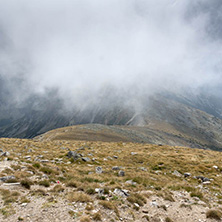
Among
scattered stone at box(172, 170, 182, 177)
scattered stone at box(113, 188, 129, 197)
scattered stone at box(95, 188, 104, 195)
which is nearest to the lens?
scattered stone at box(95, 188, 104, 195)

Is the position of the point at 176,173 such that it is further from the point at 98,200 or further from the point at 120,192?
the point at 98,200

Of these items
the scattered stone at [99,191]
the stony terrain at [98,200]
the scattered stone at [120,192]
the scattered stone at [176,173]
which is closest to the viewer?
the stony terrain at [98,200]

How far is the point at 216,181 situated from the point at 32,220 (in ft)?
69.3

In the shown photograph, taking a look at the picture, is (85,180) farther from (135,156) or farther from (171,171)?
(135,156)

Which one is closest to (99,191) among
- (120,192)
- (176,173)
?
(120,192)

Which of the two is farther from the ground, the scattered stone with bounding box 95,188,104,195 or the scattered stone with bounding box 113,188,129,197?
the scattered stone with bounding box 113,188,129,197

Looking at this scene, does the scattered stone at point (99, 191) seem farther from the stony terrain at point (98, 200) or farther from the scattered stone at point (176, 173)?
the scattered stone at point (176, 173)

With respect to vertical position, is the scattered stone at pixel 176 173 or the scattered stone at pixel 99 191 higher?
the scattered stone at pixel 176 173

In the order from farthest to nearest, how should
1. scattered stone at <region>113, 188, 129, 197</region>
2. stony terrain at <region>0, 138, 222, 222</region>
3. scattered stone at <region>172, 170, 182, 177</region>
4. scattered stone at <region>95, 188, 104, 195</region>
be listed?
scattered stone at <region>172, 170, 182, 177</region>, scattered stone at <region>113, 188, 129, 197</region>, scattered stone at <region>95, 188, 104, 195</region>, stony terrain at <region>0, 138, 222, 222</region>

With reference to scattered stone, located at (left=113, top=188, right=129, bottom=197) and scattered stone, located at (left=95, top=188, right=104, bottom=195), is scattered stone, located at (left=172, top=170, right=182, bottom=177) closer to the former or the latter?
scattered stone, located at (left=113, top=188, right=129, bottom=197)

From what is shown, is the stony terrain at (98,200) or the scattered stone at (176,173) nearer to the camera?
the stony terrain at (98,200)

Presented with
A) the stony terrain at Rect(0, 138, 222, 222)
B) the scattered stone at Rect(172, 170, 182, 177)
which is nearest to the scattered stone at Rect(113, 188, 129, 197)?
the stony terrain at Rect(0, 138, 222, 222)

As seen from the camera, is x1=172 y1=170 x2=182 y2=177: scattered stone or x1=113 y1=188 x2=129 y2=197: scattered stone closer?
x1=113 y1=188 x2=129 y2=197: scattered stone

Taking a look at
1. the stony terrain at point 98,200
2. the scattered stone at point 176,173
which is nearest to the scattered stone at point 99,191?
the stony terrain at point 98,200
